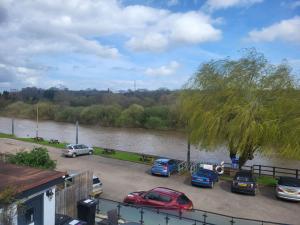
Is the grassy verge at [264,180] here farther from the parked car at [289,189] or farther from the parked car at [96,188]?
the parked car at [96,188]

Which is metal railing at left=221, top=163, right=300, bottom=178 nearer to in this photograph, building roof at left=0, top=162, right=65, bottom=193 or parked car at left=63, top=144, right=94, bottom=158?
parked car at left=63, top=144, right=94, bottom=158

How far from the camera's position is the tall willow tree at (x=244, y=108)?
23.6 meters

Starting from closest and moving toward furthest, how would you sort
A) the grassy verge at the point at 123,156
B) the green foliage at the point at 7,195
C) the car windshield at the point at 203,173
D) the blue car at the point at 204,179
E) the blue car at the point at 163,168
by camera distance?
the green foliage at the point at 7,195, the blue car at the point at 204,179, the car windshield at the point at 203,173, the blue car at the point at 163,168, the grassy verge at the point at 123,156

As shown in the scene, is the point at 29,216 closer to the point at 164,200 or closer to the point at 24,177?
the point at 24,177

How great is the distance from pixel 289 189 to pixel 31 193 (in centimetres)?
1433

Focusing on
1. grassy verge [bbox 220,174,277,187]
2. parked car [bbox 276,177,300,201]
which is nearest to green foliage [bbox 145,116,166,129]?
grassy verge [bbox 220,174,277,187]

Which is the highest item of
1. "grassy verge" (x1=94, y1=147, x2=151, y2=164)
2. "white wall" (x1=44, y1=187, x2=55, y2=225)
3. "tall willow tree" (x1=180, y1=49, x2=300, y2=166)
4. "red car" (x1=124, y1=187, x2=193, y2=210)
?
"tall willow tree" (x1=180, y1=49, x2=300, y2=166)

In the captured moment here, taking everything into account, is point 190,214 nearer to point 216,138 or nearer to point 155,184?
point 155,184

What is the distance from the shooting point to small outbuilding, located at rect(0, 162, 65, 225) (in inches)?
423

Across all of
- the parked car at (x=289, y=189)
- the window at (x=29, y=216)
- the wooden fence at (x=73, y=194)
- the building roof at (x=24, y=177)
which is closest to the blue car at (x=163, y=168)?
the parked car at (x=289, y=189)

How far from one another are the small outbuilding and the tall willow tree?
15139 millimetres

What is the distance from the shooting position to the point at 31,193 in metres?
11.2

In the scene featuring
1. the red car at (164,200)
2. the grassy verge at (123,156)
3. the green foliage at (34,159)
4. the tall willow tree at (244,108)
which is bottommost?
the grassy verge at (123,156)

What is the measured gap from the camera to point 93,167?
27453mm
